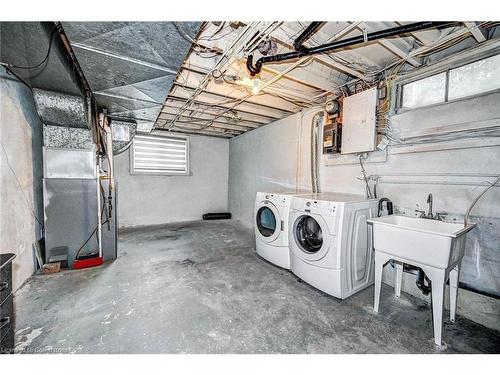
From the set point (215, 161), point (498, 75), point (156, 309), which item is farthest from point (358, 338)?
point (215, 161)

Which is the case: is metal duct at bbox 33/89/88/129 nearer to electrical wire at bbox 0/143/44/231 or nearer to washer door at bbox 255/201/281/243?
electrical wire at bbox 0/143/44/231

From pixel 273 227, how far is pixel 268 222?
14 cm

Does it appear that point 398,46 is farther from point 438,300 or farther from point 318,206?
point 438,300

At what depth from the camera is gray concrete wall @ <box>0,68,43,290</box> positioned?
1.99m

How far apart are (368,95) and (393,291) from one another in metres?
2.26

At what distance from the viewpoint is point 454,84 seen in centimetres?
189

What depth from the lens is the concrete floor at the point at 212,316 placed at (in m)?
1.44

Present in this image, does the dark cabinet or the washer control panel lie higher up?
the washer control panel

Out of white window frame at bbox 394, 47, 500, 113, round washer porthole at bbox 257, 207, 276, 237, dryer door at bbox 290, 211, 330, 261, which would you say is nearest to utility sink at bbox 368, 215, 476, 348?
dryer door at bbox 290, 211, 330, 261

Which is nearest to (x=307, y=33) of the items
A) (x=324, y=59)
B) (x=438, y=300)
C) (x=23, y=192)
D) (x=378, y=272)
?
(x=324, y=59)

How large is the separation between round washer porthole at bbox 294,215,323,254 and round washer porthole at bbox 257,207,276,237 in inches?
17.3

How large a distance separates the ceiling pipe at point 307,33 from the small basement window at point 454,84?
139 cm

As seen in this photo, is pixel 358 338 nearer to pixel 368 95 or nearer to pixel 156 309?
pixel 156 309
